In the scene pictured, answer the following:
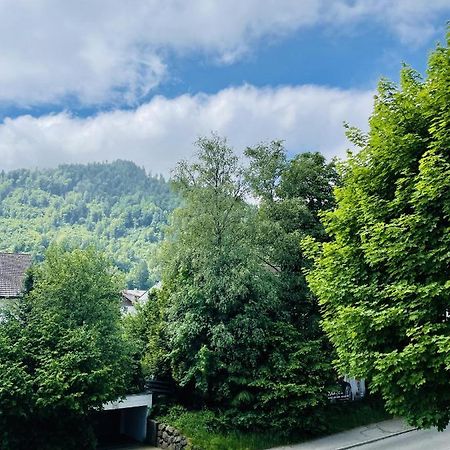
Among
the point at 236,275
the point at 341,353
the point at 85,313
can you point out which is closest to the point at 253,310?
the point at 236,275

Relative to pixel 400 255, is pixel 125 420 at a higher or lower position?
lower

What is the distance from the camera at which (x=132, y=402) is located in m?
22.8

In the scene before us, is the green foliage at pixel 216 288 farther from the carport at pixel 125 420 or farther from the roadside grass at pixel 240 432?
the carport at pixel 125 420

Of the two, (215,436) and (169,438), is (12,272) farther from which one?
(215,436)

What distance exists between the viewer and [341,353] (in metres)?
12.7

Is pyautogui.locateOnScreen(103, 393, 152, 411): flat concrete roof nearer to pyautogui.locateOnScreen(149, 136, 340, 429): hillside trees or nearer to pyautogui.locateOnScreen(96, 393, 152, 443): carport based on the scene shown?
pyautogui.locateOnScreen(96, 393, 152, 443): carport

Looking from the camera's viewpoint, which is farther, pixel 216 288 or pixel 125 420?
pixel 125 420

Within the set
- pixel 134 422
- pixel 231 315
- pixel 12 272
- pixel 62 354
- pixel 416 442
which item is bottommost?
pixel 416 442

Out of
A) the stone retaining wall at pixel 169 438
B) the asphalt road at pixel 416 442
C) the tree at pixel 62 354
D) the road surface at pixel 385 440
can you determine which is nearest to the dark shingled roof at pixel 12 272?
the tree at pixel 62 354

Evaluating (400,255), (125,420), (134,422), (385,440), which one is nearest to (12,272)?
(125,420)

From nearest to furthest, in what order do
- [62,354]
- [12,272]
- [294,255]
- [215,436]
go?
[62,354], [215,436], [294,255], [12,272]

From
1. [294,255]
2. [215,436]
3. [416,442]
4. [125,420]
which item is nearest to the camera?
[215,436]

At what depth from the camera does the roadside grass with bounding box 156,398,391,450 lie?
1967cm

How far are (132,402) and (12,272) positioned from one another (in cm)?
1604
